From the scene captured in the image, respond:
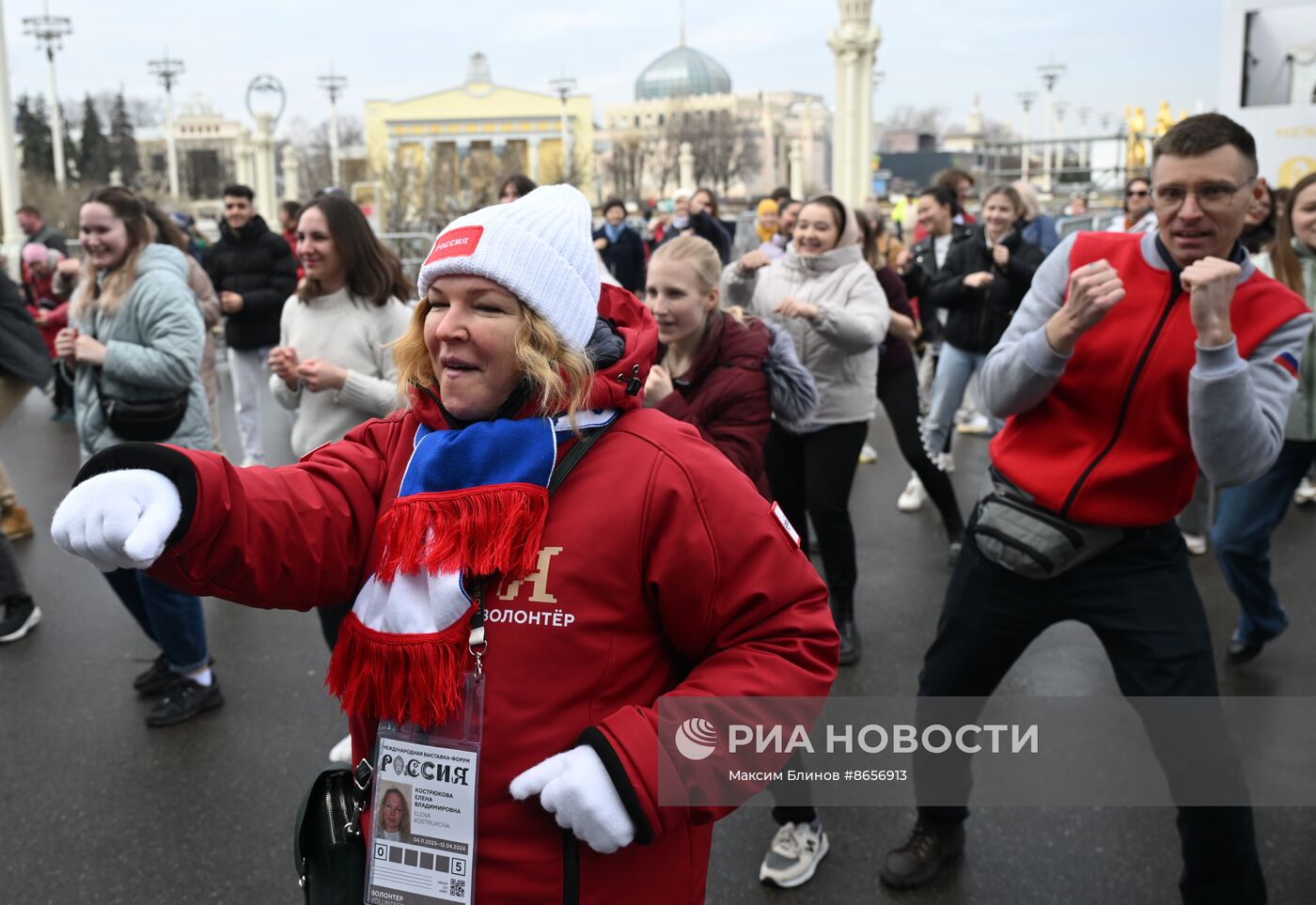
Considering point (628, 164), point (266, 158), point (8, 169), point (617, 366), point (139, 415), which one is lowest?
point (139, 415)

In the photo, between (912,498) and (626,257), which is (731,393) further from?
(626,257)

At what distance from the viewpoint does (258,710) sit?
4629 millimetres

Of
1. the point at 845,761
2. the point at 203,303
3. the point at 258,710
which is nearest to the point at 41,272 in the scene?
the point at 203,303

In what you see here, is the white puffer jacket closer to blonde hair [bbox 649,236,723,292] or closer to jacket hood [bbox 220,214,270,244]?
blonde hair [bbox 649,236,723,292]

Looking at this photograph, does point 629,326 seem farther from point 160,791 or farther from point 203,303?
point 203,303

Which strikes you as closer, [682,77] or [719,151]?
[719,151]

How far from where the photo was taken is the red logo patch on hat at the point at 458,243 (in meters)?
1.85

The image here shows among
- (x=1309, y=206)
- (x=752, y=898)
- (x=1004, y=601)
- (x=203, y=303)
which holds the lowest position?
(x=752, y=898)

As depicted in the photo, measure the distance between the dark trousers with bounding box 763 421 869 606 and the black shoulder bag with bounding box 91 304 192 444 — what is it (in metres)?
2.41

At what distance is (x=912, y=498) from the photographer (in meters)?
7.52

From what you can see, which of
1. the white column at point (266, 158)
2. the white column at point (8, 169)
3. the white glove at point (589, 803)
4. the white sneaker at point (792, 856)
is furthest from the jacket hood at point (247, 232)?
the white column at point (266, 158)

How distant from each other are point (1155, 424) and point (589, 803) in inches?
73.3

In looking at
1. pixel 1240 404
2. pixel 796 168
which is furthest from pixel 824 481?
pixel 796 168

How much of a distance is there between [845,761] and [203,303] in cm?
575
